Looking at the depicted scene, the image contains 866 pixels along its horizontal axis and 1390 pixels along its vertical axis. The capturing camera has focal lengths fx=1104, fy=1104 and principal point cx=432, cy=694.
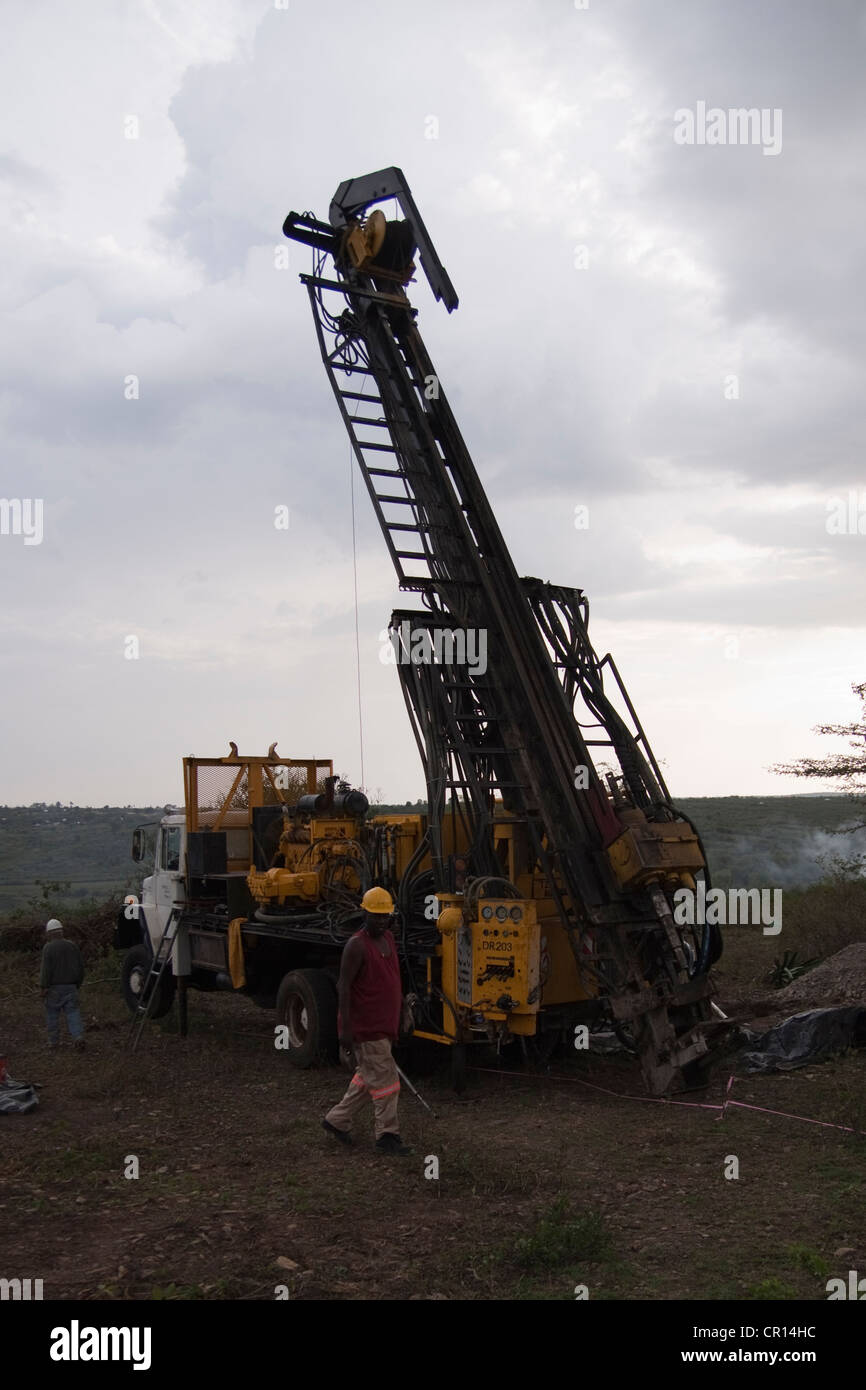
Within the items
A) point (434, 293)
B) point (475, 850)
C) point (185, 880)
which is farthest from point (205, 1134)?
point (434, 293)

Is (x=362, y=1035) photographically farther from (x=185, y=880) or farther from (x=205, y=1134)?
(x=185, y=880)

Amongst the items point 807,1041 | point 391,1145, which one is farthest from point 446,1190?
point 807,1041

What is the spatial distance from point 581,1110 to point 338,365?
778 cm

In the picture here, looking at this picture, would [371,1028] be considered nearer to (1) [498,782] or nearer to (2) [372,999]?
(2) [372,999]

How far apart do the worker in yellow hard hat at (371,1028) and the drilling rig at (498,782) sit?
1613mm

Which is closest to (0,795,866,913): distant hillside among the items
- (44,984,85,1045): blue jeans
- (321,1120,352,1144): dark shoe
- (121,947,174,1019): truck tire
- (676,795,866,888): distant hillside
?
(676,795,866,888): distant hillside

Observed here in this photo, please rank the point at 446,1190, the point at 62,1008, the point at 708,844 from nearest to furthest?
1. the point at 446,1190
2. the point at 62,1008
3. the point at 708,844

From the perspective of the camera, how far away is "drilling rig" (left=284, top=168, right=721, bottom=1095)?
30.2 feet

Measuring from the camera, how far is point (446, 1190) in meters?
6.88

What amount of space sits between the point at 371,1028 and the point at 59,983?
5716mm

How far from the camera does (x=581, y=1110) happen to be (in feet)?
29.0

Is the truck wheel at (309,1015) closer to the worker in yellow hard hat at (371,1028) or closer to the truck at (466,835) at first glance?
the truck at (466,835)

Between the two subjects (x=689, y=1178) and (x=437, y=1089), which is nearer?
(x=689, y=1178)

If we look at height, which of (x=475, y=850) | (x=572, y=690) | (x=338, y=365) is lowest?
(x=475, y=850)
